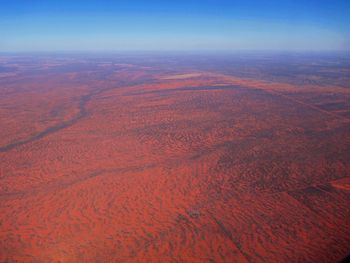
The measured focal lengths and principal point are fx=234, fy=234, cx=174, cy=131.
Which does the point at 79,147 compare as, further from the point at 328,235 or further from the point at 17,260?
the point at 328,235

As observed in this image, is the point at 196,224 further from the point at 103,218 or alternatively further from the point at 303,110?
the point at 303,110

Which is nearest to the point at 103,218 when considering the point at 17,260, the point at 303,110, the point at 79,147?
the point at 17,260

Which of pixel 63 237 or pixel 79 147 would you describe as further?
pixel 79 147

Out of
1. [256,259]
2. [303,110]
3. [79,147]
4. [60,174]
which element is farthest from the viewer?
[303,110]

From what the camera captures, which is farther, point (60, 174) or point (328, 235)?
point (60, 174)

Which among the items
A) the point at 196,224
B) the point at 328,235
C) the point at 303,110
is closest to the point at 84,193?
the point at 196,224

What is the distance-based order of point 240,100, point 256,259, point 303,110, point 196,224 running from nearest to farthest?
1. point 256,259
2. point 196,224
3. point 303,110
4. point 240,100
